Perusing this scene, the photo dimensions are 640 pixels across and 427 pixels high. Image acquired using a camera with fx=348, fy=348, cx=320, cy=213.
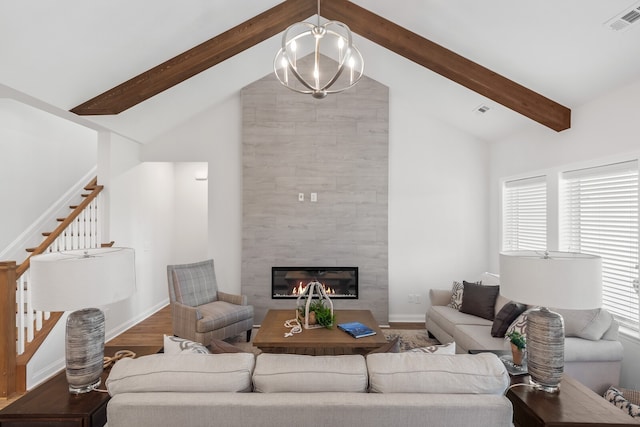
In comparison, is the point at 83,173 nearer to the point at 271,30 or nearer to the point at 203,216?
the point at 203,216

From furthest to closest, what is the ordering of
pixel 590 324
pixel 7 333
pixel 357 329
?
pixel 357 329
pixel 7 333
pixel 590 324

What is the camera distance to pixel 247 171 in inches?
196

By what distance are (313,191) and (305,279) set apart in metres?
1.26

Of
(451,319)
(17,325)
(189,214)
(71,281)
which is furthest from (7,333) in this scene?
(451,319)

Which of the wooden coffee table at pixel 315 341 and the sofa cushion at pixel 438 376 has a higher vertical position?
the sofa cushion at pixel 438 376

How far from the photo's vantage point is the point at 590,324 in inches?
106

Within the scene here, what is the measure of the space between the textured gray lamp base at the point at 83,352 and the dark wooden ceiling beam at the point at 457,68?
3.52 metres

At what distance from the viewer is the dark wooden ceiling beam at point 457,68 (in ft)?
11.3

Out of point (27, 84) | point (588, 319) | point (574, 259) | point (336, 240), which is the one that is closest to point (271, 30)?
point (27, 84)

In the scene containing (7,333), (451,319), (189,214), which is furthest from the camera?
(189,214)

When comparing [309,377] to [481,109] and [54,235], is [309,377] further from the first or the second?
[481,109]

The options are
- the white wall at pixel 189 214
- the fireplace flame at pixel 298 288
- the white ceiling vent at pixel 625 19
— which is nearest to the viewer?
the white ceiling vent at pixel 625 19

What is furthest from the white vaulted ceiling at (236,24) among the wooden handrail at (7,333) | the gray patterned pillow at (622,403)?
the gray patterned pillow at (622,403)

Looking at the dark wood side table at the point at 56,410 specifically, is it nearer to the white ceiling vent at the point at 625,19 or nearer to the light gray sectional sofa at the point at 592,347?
the light gray sectional sofa at the point at 592,347
